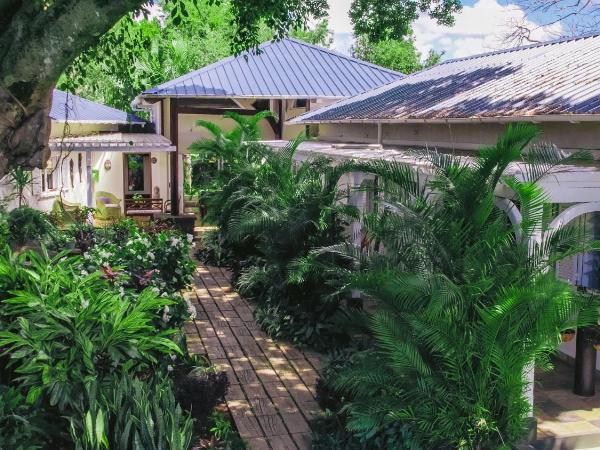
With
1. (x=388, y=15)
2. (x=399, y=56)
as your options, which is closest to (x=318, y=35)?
(x=399, y=56)

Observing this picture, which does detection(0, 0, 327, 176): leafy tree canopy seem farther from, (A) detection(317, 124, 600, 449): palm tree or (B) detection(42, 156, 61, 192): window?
(B) detection(42, 156, 61, 192): window

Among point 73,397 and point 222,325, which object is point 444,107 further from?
point 73,397

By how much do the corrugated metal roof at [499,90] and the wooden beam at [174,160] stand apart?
5.15 metres

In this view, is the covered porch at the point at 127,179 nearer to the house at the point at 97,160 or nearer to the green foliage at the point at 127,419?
the house at the point at 97,160

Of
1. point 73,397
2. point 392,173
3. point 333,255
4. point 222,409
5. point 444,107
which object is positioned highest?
point 444,107

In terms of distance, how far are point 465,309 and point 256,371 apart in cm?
342

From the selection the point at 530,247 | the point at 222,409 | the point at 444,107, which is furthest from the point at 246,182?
the point at 530,247

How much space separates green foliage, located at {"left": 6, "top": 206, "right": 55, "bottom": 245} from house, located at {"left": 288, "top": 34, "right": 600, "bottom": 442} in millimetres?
5000

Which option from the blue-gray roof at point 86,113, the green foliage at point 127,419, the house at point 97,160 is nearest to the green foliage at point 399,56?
the house at point 97,160

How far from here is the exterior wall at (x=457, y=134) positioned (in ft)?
25.4

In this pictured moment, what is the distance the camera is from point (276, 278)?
1016 cm

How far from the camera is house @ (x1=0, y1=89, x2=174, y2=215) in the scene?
1748 cm

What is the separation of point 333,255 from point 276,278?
1671 mm

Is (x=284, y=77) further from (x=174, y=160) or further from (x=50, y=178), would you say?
(x=50, y=178)
